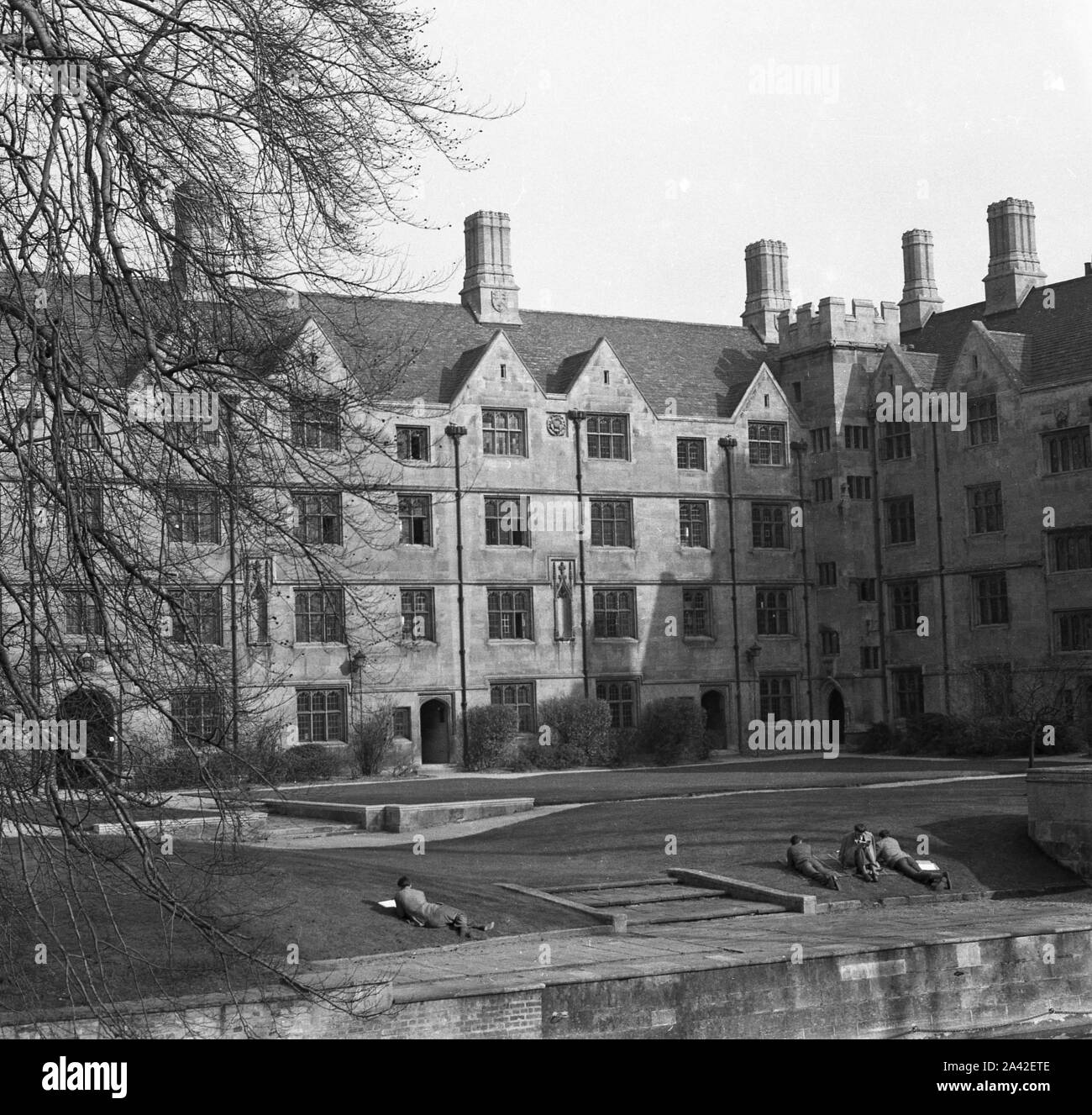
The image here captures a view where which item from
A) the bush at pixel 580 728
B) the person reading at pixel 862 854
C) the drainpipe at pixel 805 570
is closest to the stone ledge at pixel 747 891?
the person reading at pixel 862 854

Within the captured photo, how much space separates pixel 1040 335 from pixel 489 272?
15415mm

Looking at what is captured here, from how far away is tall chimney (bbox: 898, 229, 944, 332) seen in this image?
54000 millimetres

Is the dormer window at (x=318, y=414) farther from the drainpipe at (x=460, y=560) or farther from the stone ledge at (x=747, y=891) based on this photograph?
the drainpipe at (x=460, y=560)

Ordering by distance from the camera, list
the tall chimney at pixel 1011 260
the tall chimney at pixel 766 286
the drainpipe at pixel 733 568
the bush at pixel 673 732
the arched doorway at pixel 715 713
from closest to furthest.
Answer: the bush at pixel 673 732 < the drainpipe at pixel 733 568 < the arched doorway at pixel 715 713 < the tall chimney at pixel 1011 260 < the tall chimney at pixel 766 286

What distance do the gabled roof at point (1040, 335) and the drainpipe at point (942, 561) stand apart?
2.32 m

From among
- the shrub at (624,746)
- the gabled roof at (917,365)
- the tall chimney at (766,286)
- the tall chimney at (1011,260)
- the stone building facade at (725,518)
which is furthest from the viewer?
the tall chimney at (766,286)

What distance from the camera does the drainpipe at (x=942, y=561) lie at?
150ft

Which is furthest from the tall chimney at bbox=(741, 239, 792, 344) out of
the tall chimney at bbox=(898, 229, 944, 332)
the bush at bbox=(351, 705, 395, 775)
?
the bush at bbox=(351, 705, 395, 775)

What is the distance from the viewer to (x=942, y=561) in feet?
152

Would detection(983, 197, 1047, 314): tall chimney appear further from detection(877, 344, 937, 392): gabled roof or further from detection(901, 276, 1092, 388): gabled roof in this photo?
detection(877, 344, 937, 392): gabled roof

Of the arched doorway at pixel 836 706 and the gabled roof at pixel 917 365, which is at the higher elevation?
the gabled roof at pixel 917 365

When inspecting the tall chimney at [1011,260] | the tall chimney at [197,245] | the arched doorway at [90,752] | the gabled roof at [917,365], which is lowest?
the arched doorway at [90,752]

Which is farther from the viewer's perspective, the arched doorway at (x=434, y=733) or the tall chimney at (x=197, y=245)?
the arched doorway at (x=434, y=733)

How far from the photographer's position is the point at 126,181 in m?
11.1
